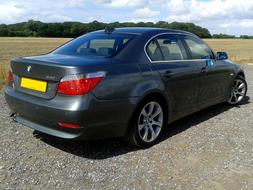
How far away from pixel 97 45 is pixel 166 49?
1.02m

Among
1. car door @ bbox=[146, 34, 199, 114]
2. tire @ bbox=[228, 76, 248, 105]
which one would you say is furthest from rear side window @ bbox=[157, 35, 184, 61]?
tire @ bbox=[228, 76, 248, 105]

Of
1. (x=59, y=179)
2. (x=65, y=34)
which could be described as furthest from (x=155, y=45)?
(x=65, y=34)

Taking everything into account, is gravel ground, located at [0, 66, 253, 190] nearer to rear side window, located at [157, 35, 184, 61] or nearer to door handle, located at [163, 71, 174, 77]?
door handle, located at [163, 71, 174, 77]

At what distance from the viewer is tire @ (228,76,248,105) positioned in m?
7.28

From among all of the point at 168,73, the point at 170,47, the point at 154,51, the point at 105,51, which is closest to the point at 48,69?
the point at 105,51

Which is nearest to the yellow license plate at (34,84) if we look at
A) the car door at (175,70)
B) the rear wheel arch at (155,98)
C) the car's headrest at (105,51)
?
the car's headrest at (105,51)

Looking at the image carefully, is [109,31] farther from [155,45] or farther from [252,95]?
[252,95]

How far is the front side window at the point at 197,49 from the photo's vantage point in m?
5.77

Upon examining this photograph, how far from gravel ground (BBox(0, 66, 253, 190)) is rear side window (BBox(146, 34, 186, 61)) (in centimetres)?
120

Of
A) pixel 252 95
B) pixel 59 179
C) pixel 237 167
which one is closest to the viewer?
pixel 59 179

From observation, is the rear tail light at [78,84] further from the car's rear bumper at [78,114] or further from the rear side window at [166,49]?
the rear side window at [166,49]

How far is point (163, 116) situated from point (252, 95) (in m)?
4.38

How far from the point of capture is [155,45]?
5.01 m

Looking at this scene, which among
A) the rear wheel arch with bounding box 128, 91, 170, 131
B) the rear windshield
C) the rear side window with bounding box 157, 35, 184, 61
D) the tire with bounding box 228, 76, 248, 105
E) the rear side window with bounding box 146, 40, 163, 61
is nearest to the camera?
the rear wheel arch with bounding box 128, 91, 170, 131
